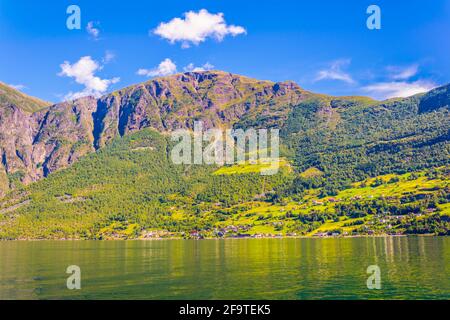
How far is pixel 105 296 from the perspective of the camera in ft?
211

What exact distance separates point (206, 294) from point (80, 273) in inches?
1495

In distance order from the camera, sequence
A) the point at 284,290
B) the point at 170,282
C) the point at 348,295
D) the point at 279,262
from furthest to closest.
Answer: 1. the point at 279,262
2. the point at 170,282
3. the point at 284,290
4. the point at 348,295

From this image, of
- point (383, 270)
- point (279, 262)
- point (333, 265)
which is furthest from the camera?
point (279, 262)

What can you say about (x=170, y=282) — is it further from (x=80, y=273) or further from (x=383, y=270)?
(x=383, y=270)

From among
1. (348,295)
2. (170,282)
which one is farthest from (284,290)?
(170,282)

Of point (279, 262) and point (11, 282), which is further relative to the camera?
point (279, 262)

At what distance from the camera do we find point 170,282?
252ft

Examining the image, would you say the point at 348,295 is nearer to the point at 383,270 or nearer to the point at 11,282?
the point at 383,270
